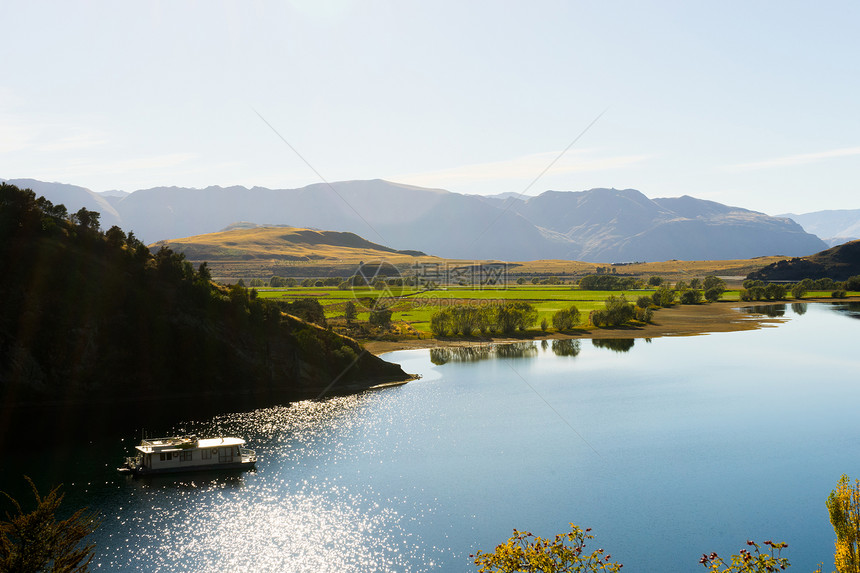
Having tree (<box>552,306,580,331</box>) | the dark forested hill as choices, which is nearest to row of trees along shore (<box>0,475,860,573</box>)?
the dark forested hill

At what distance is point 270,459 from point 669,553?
3872 cm

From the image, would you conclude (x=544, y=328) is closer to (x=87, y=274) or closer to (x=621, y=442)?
(x=621, y=442)

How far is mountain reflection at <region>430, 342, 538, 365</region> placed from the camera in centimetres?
12022

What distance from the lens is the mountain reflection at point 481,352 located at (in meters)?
120

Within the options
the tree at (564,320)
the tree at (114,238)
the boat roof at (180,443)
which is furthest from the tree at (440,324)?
the boat roof at (180,443)

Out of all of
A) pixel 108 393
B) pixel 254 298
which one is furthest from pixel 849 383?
pixel 108 393

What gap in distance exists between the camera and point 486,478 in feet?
186

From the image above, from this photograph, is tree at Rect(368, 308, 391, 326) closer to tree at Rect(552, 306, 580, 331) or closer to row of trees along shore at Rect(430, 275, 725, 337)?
row of trees along shore at Rect(430, 275, 725, 337)

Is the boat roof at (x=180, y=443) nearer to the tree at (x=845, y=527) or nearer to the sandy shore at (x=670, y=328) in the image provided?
the tree at (x=845, y=527)

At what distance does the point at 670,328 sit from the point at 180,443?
428 feet

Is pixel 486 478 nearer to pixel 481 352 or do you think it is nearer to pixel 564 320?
pixel 481 352

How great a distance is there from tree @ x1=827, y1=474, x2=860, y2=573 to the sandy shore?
10084 centimetres

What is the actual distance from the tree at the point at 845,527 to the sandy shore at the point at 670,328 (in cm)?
10084

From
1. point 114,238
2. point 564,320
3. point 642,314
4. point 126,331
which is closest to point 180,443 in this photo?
point 126,331
